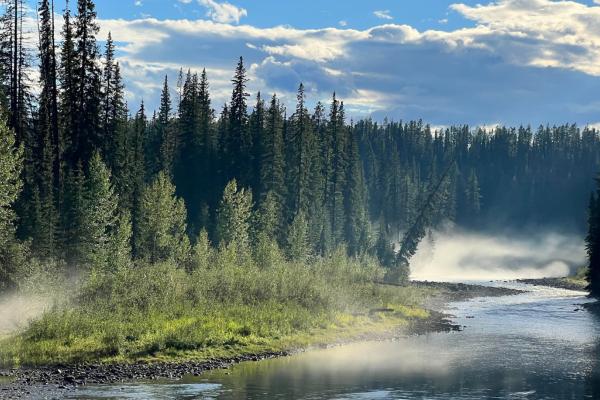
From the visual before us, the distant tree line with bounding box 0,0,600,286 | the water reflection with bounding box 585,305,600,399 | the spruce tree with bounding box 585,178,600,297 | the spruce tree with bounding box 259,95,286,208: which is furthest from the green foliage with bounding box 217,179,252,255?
the spruce tree with bounding box 585,178,600,297

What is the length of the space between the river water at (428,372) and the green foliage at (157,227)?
90.0 feet

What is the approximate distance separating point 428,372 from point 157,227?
38.3 m

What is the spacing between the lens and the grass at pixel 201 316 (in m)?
43.9

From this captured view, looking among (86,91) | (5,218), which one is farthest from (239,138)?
(5,218)

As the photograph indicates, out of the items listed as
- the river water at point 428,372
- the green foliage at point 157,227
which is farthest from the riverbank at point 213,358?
the green foliage at point 157,227

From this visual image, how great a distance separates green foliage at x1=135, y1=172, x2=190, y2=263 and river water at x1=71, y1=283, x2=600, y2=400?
27.4 metres

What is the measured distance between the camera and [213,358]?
45656 millimetres

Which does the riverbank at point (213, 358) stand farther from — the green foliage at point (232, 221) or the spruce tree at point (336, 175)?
the spruce tree at point (336, 175)

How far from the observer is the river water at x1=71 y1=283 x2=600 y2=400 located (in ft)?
123

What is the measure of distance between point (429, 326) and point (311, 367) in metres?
23.3

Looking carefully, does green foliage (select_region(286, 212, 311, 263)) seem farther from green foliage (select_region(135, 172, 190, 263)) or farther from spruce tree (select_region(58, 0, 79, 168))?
spruce tree (select_region(58, 0, 79, 168))

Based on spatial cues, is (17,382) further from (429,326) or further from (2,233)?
(429,326)

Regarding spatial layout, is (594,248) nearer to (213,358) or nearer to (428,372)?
(428,372)

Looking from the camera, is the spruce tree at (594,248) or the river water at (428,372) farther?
the spruce tree at (594,248)
